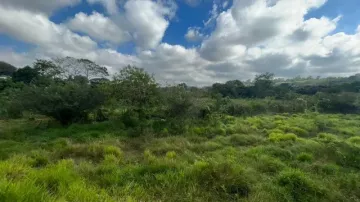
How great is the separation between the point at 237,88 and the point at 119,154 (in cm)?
5106

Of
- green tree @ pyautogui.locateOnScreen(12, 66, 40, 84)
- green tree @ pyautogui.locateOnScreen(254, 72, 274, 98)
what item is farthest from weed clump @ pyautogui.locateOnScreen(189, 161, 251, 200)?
green tree @ pyautogui.locateOnScreen(254, 72, 274, 98)

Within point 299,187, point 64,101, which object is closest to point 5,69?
point 64,101

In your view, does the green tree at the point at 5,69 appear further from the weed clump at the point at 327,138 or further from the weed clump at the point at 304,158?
the weed clump at the point at 304,158

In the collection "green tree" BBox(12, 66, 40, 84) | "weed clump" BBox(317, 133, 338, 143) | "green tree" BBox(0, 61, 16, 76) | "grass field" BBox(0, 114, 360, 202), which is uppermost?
"green tree" BBox(0, 61, 16, 76)

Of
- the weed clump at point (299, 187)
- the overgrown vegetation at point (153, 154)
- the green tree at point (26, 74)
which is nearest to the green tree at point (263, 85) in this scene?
the overgrown vegetation at point (153, 154)

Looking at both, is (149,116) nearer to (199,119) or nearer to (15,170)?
(199,119)

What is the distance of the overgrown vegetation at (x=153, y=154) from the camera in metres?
4.46

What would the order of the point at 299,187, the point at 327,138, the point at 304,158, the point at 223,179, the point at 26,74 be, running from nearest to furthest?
the point at 223,179
the point at 299,187
the point at 304,158
the point at 327,138
the point at 26,74

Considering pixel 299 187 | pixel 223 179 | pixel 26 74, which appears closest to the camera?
pixel 223 179

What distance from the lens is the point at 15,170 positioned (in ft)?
14.1

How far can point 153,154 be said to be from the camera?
25.6 feet

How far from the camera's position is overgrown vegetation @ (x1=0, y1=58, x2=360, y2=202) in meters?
4.46

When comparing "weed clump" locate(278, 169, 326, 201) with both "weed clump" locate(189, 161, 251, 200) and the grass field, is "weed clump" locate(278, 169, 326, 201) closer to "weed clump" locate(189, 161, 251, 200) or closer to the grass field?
the grass field

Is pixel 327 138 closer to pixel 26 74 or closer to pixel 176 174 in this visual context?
pixel 176 174
